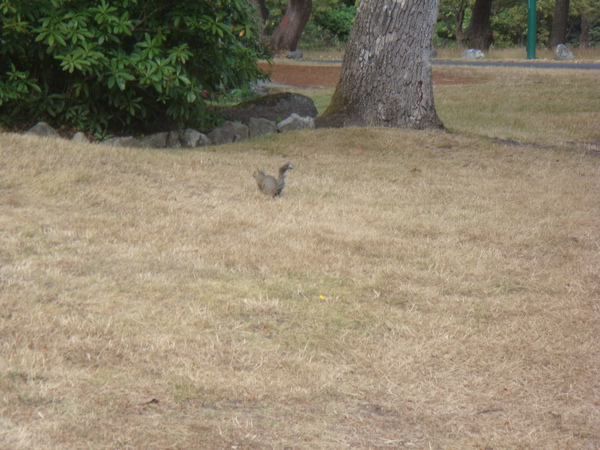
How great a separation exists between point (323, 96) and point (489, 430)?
13565 mm

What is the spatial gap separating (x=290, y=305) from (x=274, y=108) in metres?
8.02

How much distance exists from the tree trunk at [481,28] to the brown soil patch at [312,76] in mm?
9920

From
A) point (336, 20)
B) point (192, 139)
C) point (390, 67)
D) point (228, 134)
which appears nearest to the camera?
point (192, 139)

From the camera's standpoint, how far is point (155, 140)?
31.5 ft

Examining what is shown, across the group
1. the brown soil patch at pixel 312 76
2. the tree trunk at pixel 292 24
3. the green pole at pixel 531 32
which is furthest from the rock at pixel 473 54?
the brown soil patch at pixel 312 76

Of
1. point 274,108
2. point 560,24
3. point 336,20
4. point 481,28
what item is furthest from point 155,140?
point 336,20

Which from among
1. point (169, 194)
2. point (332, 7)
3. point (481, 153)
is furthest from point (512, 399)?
point (332, 7)

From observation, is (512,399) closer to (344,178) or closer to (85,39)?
(344,178)

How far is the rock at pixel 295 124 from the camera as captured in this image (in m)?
10.9

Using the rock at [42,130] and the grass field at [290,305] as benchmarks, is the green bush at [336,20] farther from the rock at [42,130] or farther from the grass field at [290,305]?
the grass field at [290,305]

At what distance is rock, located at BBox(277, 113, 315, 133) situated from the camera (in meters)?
10.9

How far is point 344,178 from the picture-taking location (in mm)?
7941

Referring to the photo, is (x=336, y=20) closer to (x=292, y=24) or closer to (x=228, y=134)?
(x=292, y=24)

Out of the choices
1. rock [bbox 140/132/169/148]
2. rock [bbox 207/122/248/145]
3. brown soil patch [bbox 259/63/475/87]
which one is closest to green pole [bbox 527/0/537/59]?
brown soil patch [bbox 259/63/475/87]
